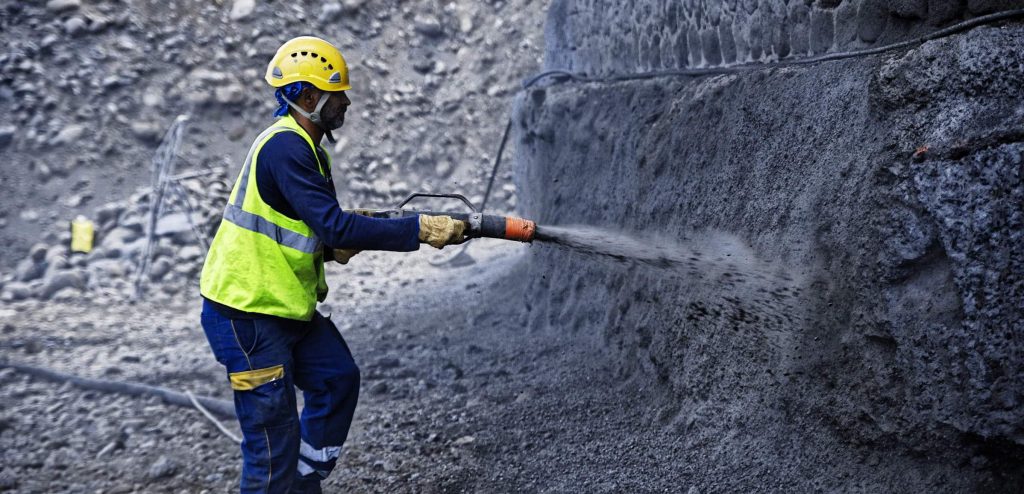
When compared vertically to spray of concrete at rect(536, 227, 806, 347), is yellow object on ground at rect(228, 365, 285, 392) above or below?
below

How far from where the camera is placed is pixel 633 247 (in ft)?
14.4

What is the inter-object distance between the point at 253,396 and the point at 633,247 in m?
2.14

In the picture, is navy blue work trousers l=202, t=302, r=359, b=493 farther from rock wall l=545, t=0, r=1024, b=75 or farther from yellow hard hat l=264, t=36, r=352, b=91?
rock wall l=545, t=0, r=1024, b=75

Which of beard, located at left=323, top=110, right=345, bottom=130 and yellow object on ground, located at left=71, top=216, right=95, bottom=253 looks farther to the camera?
yellow object on ground, located at left=71, top=216, right=95, bottom=253

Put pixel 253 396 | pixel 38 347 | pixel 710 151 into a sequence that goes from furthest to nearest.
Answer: pixel 38 347
pixel 710 151
pixel 253 396

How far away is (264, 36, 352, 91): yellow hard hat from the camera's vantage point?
331cm

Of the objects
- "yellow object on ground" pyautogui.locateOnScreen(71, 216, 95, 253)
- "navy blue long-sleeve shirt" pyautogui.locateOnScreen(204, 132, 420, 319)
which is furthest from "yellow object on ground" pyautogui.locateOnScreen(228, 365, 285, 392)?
"yellow object on ground" pyautogui.locateOnScreen(71, 216, 95, 253)

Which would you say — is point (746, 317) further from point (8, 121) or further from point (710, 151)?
point (8, 121)

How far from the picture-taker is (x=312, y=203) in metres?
3.02

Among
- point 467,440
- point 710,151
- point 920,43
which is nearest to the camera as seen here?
point 920,43

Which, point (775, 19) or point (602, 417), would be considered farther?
point (602, 417)

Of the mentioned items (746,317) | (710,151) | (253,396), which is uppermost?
(710,151)

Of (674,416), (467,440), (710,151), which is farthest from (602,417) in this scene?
(710,151)

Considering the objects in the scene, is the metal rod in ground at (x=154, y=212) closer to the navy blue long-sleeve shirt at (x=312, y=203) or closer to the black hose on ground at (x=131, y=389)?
the black hose on ground at (x=131, y=389)
